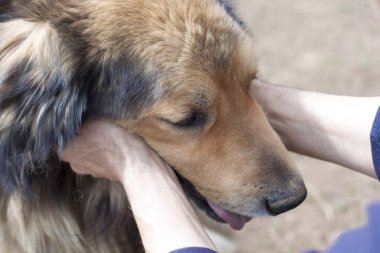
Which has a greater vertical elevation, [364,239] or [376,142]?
[376,142]

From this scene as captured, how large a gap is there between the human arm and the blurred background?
2.98 ft

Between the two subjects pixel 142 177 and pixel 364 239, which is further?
pixel 364 239

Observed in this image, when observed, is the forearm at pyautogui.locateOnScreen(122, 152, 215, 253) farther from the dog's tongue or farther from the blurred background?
the blurred background

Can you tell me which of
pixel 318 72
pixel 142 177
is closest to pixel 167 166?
pixel 142 177

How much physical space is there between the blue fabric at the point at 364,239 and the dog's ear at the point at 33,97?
945 mm

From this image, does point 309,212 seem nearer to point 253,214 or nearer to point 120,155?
point 253,214

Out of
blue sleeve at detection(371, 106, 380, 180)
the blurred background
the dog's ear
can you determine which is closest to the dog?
the dog's ear

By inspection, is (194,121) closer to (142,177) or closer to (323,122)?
(142,177)

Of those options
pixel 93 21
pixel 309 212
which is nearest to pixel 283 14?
pixel 309 212

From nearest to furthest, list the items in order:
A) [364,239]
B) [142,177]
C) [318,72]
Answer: [142,177] < [364,239] < [318,72]

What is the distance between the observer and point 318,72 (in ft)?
13.8

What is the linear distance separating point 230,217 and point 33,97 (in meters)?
0.77

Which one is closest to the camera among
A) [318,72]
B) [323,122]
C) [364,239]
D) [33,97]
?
[33,97]

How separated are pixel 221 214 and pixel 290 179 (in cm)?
27
